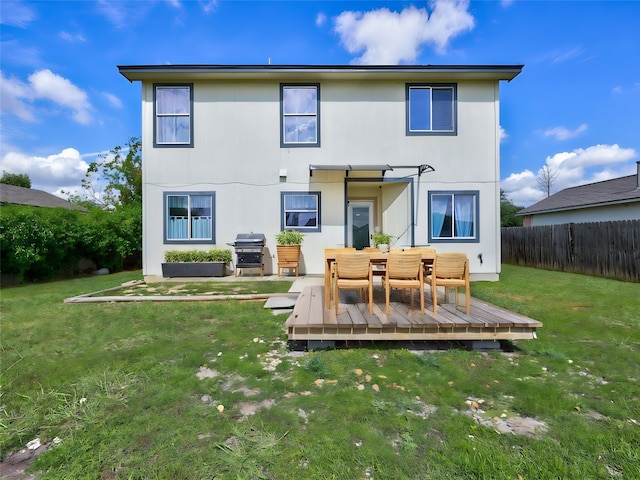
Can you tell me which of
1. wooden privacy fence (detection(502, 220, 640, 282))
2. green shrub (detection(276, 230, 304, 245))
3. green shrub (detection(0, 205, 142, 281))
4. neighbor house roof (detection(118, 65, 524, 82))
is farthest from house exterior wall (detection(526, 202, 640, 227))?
green shrub (detection(0, 205, 142, 281))

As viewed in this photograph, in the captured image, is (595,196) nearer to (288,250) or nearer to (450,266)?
(288,250)

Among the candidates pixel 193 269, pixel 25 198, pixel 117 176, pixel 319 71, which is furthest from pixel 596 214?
pixel 25 198

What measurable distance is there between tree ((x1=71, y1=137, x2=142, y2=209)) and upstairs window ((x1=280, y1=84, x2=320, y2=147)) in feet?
52.0

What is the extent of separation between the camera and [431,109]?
896 centimetres

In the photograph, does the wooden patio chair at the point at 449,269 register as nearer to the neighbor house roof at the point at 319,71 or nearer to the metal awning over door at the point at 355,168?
the metal awning over door at the point at 355,168

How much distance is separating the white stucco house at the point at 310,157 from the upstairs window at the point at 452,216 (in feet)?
0.10

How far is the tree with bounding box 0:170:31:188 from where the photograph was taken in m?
33.5

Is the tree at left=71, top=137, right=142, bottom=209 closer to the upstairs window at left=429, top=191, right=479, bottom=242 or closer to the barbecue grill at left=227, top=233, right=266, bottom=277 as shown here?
the barbecue grill at left=227, top=233, right=266, bottom=277

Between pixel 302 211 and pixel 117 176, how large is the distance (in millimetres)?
18315

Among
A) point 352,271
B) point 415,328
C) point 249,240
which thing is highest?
point 249,240

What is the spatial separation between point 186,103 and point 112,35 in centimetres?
284

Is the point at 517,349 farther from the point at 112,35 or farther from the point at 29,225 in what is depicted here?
the point at 112,35

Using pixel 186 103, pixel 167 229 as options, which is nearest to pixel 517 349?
pixel 167 229

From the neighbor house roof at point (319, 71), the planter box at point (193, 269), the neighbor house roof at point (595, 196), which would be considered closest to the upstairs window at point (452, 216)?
the neighbor house roof at point (319, 71)
